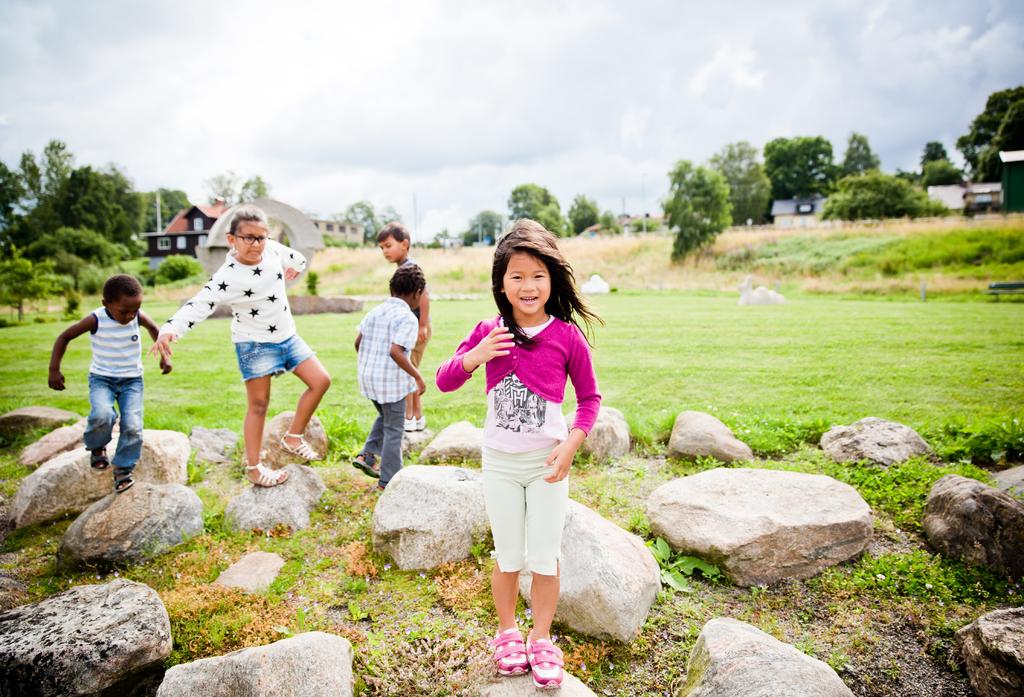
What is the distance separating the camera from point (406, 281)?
182 inches

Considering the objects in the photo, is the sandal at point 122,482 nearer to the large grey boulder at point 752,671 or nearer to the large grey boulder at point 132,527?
the large grey boulder at point 132,527

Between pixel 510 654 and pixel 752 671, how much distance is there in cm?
105

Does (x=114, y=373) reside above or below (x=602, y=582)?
above

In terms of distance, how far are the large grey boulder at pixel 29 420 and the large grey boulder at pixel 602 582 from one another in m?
6.62

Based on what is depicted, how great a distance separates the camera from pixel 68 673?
2.52 m

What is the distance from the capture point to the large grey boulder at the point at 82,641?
2.50 meters

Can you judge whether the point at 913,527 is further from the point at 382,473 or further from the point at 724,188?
the point at 724,188

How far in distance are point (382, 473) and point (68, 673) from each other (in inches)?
89.6

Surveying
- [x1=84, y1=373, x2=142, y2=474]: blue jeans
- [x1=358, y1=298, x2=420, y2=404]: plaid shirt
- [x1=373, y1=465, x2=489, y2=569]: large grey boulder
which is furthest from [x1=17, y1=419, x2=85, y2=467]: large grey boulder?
[x1=373, y1=465, x2=489, y2=569]: large grey boulder

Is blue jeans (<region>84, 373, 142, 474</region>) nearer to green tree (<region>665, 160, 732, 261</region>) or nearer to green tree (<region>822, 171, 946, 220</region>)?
green tree (<region>665, 160, 732, 261</region>)

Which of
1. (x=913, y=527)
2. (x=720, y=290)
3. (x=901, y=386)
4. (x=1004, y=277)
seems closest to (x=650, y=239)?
(x=720, y=290)

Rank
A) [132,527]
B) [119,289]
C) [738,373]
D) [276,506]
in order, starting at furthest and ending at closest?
1. [738,373]
2. [119,289]
3. [276,506]
4. [132,527]

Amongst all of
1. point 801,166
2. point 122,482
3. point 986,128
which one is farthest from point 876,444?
point 801,166

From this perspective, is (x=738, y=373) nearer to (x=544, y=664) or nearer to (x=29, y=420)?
(x=544, y=664)
